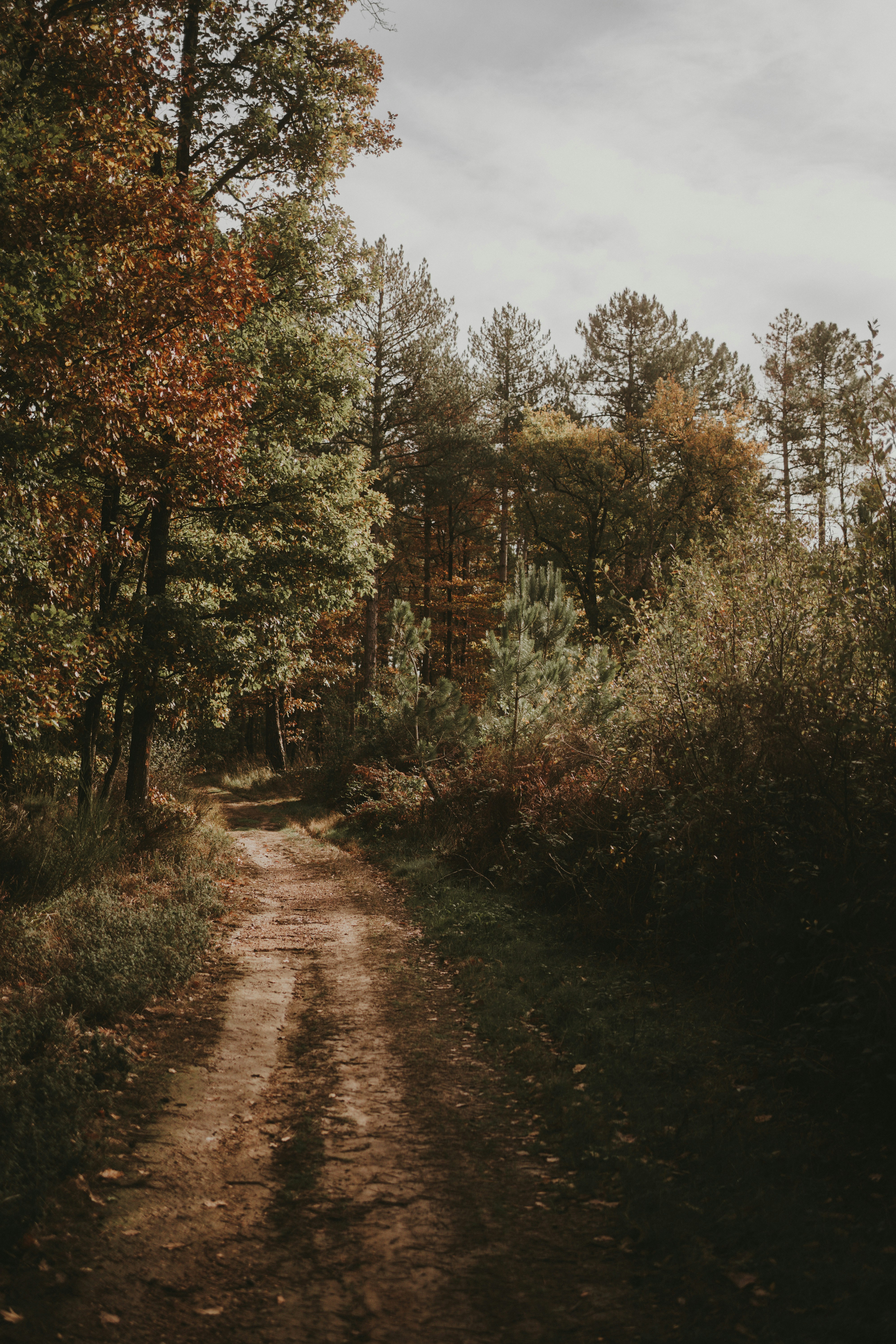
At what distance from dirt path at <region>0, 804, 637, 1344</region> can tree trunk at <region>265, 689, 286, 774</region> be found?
22.3 metres

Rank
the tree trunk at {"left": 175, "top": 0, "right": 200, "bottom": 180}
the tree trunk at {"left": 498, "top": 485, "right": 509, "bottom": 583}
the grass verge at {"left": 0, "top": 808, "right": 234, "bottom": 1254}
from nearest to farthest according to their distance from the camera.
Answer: the grass verge at {"left": 0, "top": 808, "right": 234, "bottom": 1254} → the tree trunk at {"left": 175, "top": 0, "right": 200, "bottom": 180} → the tree trunk at {"left": 498, "top": 485, "right": 509, "bottom": 583}

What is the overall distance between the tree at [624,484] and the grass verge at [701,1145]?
21933 millimetres

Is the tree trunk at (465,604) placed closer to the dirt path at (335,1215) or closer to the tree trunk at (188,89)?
the tree trunk at (188,89)

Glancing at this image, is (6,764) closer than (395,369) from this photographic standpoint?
Yes

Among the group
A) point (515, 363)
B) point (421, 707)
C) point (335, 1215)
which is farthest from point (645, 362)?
point (335, 1215)

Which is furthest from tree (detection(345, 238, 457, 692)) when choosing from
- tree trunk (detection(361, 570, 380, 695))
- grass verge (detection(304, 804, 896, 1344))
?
grass verge (detection(304, 804, 896, 1344))

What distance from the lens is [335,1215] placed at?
3818mm

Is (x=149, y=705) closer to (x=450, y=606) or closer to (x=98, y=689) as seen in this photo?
(x=98, y=689)

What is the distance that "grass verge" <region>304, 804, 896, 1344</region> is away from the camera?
3.26m

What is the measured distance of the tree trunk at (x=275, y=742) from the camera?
28489mm

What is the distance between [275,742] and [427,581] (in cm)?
855

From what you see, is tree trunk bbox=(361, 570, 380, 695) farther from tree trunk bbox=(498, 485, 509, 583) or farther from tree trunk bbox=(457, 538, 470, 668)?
tree trunk bbox=(498, 485, 509, 583)

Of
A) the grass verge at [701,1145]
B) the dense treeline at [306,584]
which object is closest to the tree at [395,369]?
the dense treeline at [306,584]

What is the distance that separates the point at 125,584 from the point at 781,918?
11.4 meters
